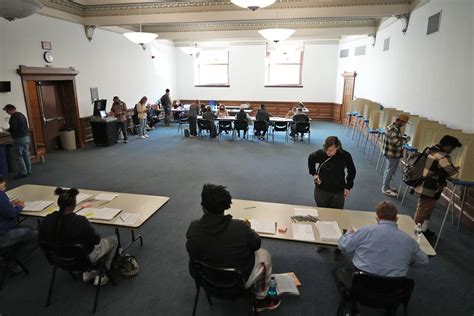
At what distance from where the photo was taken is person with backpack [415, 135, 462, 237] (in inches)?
134

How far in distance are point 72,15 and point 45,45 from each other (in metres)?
1.36

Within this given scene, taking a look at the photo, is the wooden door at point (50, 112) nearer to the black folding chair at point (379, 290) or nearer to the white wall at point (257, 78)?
the white wall at point (257, 78)

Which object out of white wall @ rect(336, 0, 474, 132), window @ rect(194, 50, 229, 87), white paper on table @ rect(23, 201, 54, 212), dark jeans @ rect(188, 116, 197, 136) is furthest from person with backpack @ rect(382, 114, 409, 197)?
window @ rect(194, 50, 229, 87)

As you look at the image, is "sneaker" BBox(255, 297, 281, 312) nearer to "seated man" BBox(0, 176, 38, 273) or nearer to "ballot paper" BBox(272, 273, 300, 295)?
"ballot paper" BBox(272, 273, 300, 295)

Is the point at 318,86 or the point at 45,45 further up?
the point at 45,45

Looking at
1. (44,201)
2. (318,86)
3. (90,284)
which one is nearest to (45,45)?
(44,201)

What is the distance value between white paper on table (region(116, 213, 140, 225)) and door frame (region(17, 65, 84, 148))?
228 inches

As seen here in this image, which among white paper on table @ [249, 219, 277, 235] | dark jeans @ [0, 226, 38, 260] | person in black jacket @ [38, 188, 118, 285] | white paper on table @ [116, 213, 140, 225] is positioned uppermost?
person in black jacket @ [38, 188, 118, 285]

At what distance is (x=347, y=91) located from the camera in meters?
12.9

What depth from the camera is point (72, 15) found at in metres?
8.26

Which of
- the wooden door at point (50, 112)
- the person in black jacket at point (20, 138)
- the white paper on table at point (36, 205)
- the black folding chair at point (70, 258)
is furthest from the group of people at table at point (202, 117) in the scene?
the black folding chair at point (70, 258)

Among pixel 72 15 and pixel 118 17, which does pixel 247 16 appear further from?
pixel 72 15

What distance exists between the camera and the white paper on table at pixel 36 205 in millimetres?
3124

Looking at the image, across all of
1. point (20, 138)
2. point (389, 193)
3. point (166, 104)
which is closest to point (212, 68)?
point (166, 104)
